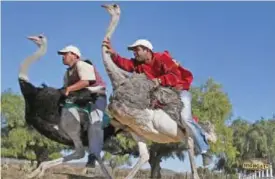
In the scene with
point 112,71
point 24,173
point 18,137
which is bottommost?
point 24,173

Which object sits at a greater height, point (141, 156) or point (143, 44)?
point (143, 44)

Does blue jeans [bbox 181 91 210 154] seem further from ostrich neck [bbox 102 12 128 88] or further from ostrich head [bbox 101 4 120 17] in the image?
ostrich head [bbox 101 4 120 17]

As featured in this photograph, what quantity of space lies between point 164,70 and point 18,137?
1043 inches

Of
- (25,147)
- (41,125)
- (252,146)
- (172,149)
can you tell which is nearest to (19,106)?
(25,147)

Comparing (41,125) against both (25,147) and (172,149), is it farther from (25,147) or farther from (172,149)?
(25,147)

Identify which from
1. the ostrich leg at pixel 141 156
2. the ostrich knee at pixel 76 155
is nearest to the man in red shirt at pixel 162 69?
the ostrich leg at pixel 141 156

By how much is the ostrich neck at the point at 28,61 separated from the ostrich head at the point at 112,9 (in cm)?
99

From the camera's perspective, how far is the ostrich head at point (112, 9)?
6645 mm

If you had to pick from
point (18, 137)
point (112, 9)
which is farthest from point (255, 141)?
point (112, 9)

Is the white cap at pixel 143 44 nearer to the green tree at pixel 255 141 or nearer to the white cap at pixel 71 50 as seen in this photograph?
the white cap at pixel 71 50

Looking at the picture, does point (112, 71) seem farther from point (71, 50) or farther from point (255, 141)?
point (255, 141)

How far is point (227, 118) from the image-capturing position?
30.4 meters

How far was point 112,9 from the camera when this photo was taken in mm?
6664

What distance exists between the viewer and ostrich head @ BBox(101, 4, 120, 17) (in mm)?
6645
